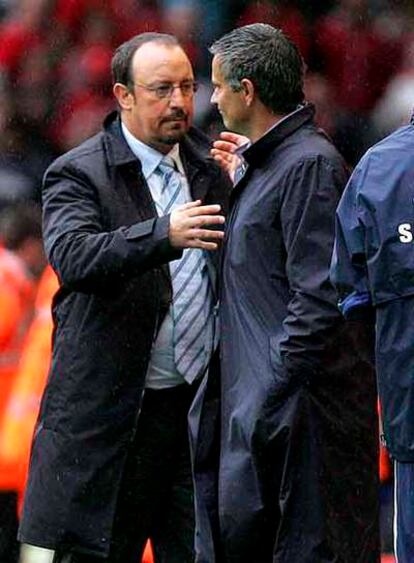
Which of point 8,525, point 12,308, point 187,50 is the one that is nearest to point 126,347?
point 12,308

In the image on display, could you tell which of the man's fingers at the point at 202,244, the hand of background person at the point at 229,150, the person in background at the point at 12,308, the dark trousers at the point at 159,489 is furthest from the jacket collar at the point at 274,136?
the person in background at the point at 12,308

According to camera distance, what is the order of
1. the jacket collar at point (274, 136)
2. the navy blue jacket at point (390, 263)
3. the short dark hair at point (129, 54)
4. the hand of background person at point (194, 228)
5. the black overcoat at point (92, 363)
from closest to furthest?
1. the navy blue jacket at point (390, 263)
2. the jacket collar at point (274, 136)
3. the hand of background person at point (194, 228)
4. the black overcoat at point (92, 363)
5. the short dark hair at point (129, 54)

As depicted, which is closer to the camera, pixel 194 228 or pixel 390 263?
pixel 390 263

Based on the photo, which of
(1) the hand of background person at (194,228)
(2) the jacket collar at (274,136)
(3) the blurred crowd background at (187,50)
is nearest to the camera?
(2) the jacket collar at (274,136)

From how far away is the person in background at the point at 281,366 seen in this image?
5.52 m

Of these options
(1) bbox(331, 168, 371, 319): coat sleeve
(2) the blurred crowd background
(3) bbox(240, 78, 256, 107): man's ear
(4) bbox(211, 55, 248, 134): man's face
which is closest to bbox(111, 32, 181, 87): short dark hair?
(4) bbox(211, 55, 248, 134): man's face

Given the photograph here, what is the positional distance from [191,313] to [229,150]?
1.64ft

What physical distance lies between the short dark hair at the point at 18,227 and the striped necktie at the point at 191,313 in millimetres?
1645

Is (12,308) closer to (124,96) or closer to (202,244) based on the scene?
(124,96)

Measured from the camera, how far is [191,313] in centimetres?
617

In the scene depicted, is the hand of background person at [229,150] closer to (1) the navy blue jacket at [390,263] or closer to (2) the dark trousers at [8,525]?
(1) the navy blue jacket at [390,263]

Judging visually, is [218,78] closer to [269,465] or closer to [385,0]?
[269,465]

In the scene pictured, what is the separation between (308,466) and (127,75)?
4.78 ft

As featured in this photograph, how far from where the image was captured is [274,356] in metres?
5.54
